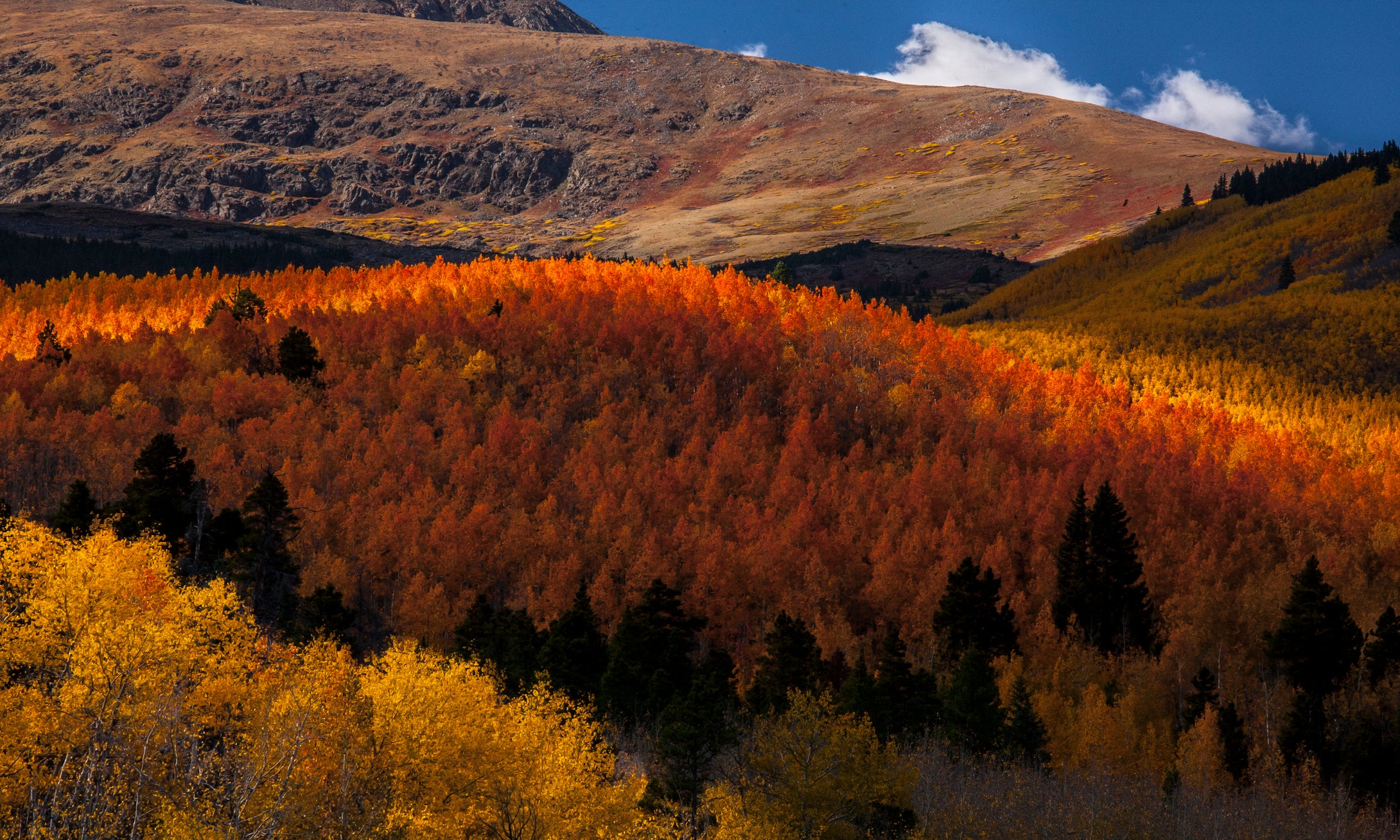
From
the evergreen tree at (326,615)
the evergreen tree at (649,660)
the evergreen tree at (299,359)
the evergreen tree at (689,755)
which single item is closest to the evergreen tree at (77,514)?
the evergreen tree at (326,615)

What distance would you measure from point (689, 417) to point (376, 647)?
71.3 m

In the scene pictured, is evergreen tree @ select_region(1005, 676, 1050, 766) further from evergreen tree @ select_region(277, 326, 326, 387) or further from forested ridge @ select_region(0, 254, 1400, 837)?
evergreen tree @ select_region(277, 326, 326, 387)

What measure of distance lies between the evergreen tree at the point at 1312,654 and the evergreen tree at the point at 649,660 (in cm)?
4372

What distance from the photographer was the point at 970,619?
94.9 meters

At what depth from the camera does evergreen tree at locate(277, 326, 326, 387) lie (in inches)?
6112

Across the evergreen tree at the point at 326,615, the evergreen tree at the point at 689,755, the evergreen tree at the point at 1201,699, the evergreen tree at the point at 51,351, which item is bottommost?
the evergreen tree at the point at 1201,699

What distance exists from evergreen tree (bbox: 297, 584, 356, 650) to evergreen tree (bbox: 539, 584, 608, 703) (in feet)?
45.2

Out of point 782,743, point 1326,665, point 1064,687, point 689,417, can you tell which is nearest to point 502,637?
point 782,743

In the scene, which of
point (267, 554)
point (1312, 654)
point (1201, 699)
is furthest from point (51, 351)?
point (1312, 654)

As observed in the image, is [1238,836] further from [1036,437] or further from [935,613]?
[1036,437]

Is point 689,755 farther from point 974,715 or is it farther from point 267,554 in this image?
point 267,554

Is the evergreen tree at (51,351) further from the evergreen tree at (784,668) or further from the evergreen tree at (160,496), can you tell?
the evergreen tree at (784,668)

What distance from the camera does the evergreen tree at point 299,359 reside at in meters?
155

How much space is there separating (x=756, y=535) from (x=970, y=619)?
3467 cm
